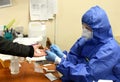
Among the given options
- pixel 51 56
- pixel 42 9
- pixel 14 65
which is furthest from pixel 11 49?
pixel 42 9

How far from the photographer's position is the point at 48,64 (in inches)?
81.0

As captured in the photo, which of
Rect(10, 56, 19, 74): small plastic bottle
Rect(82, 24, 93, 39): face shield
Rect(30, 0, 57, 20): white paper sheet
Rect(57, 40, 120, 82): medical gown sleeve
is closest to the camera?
Rect(57, 40, 120, 82): medical gown sleeve

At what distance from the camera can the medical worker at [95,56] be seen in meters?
1.63

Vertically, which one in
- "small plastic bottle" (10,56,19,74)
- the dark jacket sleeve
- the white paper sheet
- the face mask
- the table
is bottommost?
the table

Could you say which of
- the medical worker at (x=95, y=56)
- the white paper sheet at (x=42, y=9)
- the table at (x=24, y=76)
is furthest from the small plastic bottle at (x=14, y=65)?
the white paper sheet at (x=42, y=9)

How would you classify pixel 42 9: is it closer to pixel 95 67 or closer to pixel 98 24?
pixel 98 24

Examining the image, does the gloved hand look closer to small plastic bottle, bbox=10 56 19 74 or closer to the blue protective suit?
the blue protective suit

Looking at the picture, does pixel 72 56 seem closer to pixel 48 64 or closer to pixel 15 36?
pixel 48 64

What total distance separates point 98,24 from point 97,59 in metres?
0.24

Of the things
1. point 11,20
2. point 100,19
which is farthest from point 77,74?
point 11,20

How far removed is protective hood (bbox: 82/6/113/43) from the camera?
5.51 ft

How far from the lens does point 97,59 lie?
164 cm

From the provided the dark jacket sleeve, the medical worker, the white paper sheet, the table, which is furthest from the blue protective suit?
the white paper sheet

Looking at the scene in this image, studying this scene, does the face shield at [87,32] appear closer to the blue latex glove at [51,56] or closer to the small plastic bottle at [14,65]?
the blue latex glove at [51,56]
